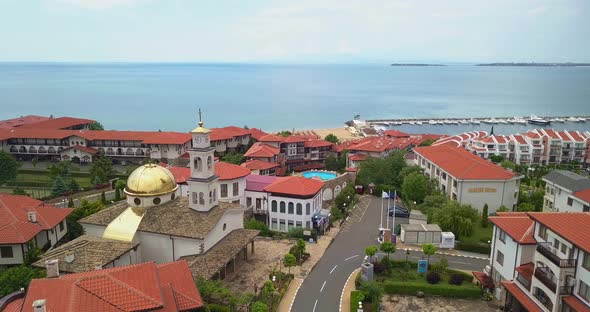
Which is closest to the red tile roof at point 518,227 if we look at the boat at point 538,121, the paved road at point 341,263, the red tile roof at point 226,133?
the paved road at point 341,263

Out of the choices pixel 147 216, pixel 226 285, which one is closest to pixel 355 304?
pixel 226 285

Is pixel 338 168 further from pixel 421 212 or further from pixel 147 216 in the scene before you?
pixel 147 216

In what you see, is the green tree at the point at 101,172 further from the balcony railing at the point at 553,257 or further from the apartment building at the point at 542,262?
the balcony railing at the point at 553,257

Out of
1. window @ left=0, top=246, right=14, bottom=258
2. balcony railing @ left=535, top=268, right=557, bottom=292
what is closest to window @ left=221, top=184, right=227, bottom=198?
window @ left=0, top=246, right=14, bottom=258

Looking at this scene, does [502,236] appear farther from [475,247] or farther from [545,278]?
[475,247]

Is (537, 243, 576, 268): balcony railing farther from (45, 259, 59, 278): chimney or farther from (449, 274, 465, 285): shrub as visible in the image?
(45, 259, 59, 278): chimney

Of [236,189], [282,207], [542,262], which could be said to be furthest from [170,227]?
[542,262]
